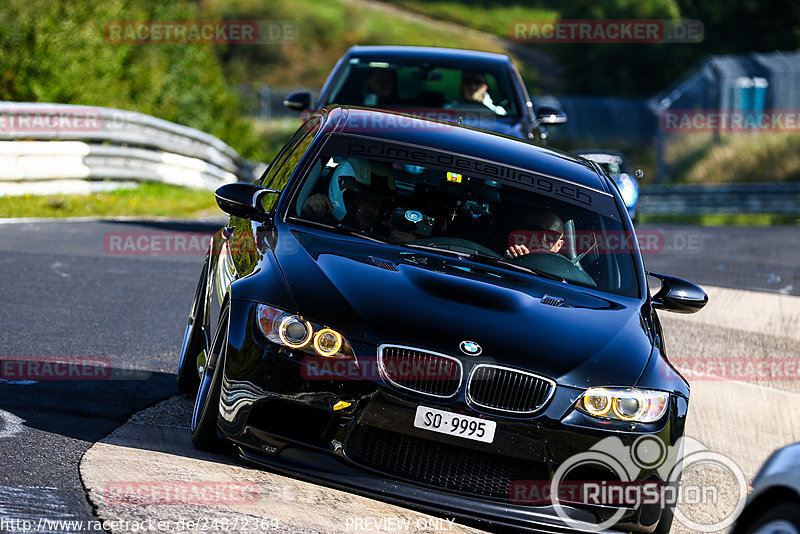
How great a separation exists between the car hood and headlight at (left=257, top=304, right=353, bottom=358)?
44 millimetres

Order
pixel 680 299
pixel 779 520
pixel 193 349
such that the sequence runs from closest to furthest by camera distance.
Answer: pixel 779 520
pixel 680 299
pixel 193 349

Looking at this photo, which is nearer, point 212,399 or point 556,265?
point 212,399

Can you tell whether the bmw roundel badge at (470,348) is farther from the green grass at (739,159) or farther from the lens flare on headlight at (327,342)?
the green grass at (739,159)

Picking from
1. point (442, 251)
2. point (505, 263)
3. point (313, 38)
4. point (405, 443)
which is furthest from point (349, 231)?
point (313, 38)

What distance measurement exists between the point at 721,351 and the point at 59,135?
9.21m

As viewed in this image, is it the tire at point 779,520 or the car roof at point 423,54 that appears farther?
the car roof at point 423,54

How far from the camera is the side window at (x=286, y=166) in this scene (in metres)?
6.32

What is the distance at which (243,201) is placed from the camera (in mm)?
6039

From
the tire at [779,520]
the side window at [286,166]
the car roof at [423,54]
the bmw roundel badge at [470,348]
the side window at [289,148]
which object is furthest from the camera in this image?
the car roof at [423,54]

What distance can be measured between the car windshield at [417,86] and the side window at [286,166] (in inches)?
176

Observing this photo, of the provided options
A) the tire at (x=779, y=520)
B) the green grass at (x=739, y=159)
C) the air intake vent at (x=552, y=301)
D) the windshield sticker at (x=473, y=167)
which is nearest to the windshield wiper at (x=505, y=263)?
the air intake vent at (x=552, y=301)

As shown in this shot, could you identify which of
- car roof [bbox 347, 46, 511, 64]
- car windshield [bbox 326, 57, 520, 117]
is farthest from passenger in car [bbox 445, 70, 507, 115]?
car roof [bbox 347, 46, 511, 64]

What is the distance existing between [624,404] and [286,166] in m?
2.43

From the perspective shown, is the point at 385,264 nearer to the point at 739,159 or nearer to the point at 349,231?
the point at 349,231
